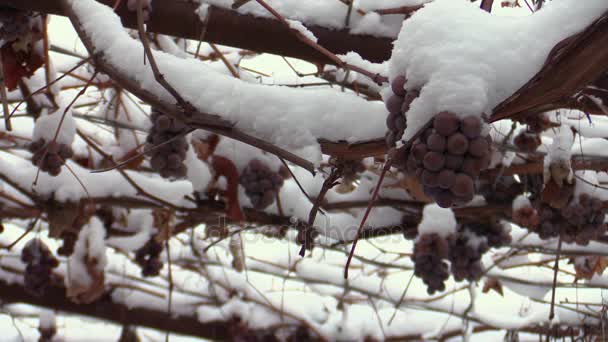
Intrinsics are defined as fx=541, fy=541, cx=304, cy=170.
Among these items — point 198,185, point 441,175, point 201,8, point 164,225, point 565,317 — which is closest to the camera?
point 441,175

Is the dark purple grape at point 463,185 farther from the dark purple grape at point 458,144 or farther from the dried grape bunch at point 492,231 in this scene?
the dried grape bunch at point 492,231

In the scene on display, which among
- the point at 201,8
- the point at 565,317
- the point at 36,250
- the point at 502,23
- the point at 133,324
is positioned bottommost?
the point at 133,324

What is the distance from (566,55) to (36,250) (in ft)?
6.52

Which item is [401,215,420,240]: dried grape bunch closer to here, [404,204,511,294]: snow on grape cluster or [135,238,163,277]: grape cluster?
[404,204,511,294]: snow on grape cluster

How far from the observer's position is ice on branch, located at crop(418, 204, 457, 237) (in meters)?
1.79

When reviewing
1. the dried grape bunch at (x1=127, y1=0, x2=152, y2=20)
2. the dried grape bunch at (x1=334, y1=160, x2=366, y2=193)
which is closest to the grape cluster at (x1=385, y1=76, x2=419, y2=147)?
the dried grape bunch at (x1=334, y1=160, x2=366, y2=193)

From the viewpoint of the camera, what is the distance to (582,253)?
204cm

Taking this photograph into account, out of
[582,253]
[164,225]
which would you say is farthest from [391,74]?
[582,253]

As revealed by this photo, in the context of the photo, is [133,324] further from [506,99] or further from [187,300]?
[506,99]

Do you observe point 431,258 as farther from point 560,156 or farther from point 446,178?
point 446,178

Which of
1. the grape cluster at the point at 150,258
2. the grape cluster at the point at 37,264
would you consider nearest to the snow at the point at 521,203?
the grape cluster at the point at 150,258

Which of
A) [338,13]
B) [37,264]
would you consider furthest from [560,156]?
[37,264]

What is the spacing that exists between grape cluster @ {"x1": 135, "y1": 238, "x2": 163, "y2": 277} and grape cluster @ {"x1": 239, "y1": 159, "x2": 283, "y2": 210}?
59 centimetres

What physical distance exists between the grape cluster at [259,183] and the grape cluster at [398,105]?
107cm
